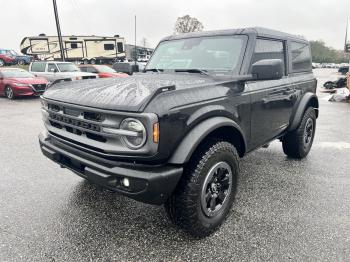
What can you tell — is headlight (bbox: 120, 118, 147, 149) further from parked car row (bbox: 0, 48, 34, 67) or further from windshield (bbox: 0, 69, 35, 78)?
parked car row (bbox: 0, 48, 34, 67)

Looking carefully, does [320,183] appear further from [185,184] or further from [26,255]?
[26,255]

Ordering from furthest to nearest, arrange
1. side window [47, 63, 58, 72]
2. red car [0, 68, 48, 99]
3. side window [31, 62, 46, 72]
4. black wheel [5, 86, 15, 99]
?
side window [31, 62, 46, 72] → side window [47, 63, 58, 72] → black wheel [5, 86, 15, 99] → red car [0, 68, 48, 99]

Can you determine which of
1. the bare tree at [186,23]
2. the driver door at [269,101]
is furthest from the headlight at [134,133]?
the bare tree at [186,23]

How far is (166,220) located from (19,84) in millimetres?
11835

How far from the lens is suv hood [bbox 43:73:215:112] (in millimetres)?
2250

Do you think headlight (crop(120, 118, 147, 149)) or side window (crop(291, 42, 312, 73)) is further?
side window (crop(291, 42, 312, 73))

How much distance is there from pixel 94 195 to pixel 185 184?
5.18 feet

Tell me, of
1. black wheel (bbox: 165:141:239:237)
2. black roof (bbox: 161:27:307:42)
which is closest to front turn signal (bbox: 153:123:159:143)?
black wheel (bbox: 165:141:239:237)

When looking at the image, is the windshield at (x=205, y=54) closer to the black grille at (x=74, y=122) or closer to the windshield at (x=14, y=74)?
the black grille at (x=74, y=122)

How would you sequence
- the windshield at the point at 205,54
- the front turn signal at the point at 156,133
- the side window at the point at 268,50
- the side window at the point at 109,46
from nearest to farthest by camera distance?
the front turn signal at the point at 156,133 → the windshield at the point at 205,54 → the side window at the point at 268,50 → the side window at the point at 109,46

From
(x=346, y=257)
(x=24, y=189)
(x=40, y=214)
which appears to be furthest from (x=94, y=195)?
(x=346, y=257)

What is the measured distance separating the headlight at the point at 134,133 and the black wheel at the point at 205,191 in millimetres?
525

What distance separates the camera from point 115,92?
2508 mm

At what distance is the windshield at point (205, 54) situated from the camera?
10.7 feet
